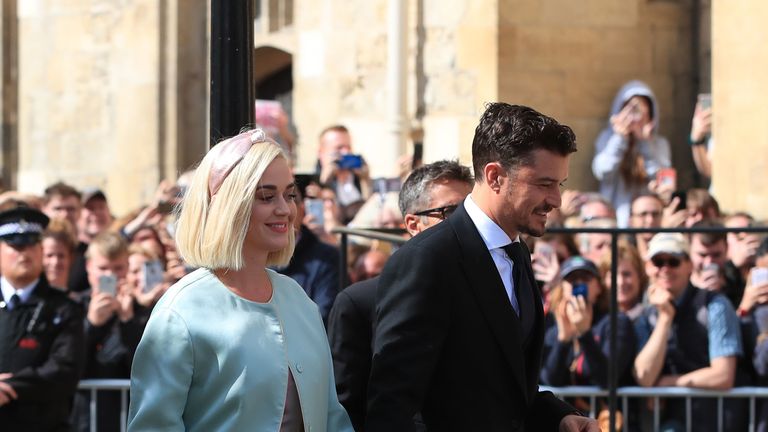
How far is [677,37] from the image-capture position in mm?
11461

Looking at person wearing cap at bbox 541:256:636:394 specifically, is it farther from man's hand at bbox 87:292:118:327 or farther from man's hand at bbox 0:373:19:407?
man's hand at bbox 0:373:19:407

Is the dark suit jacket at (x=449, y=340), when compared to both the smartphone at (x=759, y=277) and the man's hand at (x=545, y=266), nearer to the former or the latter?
the smartphone at (x=759, y=277)

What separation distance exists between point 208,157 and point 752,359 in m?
4.07

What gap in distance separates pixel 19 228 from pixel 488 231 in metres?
4.29

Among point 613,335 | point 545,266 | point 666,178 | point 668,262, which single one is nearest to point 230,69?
point 613,335

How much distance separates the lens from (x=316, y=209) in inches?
351

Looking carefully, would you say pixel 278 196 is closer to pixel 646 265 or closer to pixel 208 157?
pixel 208 157

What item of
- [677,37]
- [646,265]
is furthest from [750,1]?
[646,265]

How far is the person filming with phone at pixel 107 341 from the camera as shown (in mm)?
7871

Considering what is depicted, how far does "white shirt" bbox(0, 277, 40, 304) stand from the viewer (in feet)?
25.1

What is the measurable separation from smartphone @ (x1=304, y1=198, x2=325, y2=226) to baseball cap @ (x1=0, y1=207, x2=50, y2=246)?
5.37 ft

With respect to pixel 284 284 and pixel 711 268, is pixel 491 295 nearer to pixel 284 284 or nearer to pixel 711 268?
pixel 284 284

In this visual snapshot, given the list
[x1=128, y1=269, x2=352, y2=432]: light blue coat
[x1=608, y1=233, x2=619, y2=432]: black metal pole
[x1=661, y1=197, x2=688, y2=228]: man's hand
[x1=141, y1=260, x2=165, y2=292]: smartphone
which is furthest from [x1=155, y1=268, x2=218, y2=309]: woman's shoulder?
[x1=661, y1=197, x2=688, y2=228]: man's hand

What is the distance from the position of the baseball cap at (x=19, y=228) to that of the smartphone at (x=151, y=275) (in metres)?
0.69
